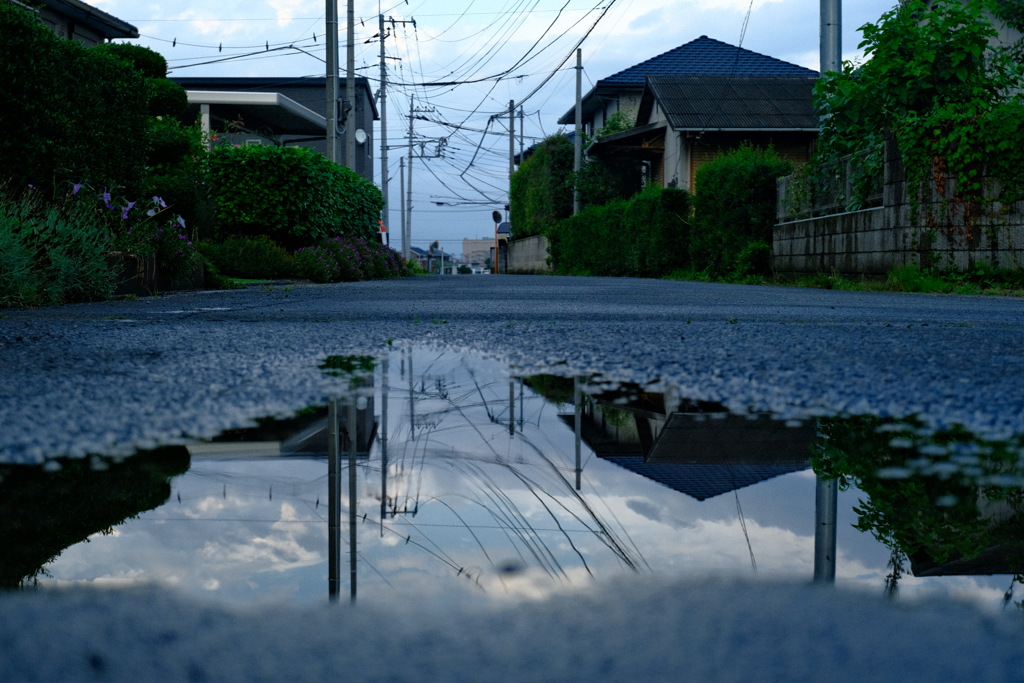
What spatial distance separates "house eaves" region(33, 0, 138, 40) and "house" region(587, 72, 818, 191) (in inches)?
513

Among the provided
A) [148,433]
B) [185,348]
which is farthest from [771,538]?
[185,348]

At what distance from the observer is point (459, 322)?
213 inches

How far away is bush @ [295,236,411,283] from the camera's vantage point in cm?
1408

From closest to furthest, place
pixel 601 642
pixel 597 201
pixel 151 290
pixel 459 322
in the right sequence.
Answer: pixel 601 642 → pixel 459 322 → pixel 151 290 → pixel 597 201

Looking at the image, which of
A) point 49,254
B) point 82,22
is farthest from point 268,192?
point 82,22

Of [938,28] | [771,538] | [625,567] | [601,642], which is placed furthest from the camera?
[938,28]

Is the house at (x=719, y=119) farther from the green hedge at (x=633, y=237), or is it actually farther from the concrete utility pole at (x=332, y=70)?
the concrete utility pole at (x=332, y=70)

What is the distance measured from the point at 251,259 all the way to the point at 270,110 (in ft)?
57.5

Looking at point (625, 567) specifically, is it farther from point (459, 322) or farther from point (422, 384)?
point (459, 322)

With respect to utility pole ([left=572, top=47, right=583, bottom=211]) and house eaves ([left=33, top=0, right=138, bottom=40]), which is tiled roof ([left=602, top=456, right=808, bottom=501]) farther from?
utility pole ([left=572, top=47, right=583, bottom=211])

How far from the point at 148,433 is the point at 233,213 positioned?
13.5 m

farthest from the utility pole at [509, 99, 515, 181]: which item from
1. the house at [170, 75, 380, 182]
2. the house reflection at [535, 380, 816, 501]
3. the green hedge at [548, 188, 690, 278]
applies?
the house reflection at [535, 380, 816, 501]

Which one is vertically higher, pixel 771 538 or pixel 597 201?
pixel 597 201

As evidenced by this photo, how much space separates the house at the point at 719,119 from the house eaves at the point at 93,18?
1302cm
